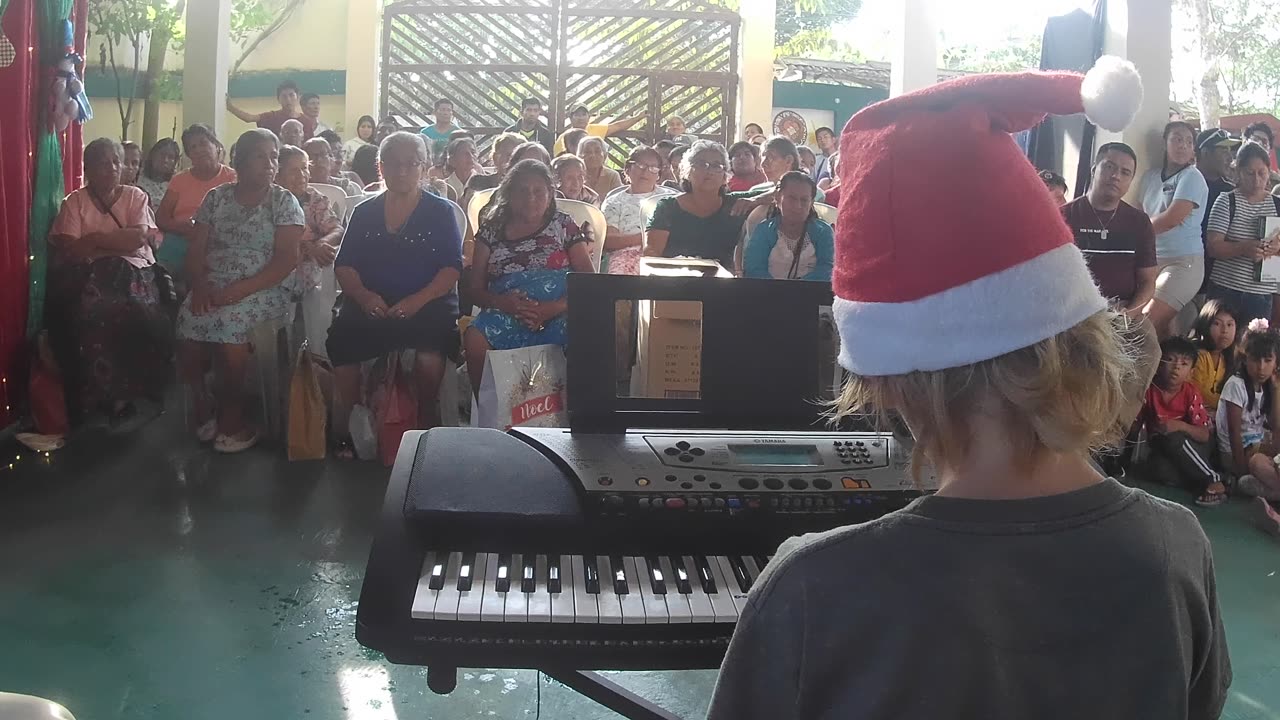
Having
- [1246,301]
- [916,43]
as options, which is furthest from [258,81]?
[1246,301]

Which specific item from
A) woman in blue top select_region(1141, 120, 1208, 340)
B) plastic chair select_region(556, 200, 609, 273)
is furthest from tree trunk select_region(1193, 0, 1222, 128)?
plastic chair select_region(556, 200, 609, 273)

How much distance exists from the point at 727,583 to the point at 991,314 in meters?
0.69

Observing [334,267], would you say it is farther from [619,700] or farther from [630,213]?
[619,700]

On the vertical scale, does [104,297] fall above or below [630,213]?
below

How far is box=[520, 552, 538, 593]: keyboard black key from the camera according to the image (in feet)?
4.58

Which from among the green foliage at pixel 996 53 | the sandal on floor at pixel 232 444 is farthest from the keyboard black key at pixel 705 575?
the green foliage at pixel 996 53

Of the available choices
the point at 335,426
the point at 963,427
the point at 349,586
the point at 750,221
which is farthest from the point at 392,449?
the point at 963,427

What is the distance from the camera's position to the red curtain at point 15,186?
4535 mm

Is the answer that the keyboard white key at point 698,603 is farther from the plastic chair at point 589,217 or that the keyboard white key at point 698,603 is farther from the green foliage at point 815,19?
the green foliage at point 815,19

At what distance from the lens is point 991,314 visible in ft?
2.95

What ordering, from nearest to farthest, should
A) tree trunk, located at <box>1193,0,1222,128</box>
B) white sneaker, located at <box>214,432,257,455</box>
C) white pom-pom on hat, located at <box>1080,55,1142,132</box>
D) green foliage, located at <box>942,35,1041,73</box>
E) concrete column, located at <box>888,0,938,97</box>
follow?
white pom-pom on hat, located at <box>1080,55,1142,132</box>
white sneaker, located at <box>214,432,257,455</box>
concrete column, located at <box>888,0,938,97</box>
tree trunk, located at <box>1193,0,1222,128</box>
green foliage, located at <box>942,35,1041,73</box>

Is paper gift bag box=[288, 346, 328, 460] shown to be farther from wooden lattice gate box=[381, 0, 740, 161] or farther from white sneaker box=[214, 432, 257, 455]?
wooden lattice gate box=[381, 0, 740, 161]

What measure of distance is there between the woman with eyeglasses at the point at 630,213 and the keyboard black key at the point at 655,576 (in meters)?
3.46

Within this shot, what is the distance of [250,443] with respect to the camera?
15.8 feet
